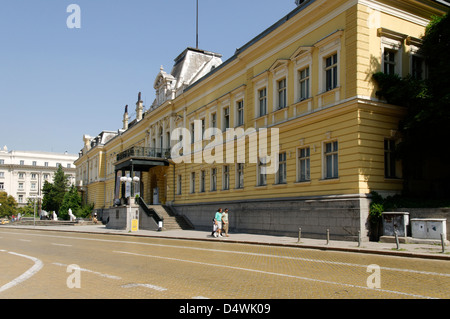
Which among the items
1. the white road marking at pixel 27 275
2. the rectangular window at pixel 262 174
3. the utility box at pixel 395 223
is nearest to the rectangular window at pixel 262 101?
the rectangular window at pixel 262 174

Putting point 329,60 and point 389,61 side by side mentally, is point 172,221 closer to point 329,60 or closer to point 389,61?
point 329,60

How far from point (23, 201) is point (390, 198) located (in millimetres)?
128048

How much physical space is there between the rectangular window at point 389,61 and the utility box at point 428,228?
7552 mm

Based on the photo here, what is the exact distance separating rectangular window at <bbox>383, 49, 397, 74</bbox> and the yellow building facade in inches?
4.2

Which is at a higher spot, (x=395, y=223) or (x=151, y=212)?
(x=395, y=223)

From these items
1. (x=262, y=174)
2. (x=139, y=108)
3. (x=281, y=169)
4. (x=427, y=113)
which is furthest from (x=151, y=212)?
(x=139, y=108)

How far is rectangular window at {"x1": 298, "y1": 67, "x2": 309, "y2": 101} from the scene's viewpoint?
23547 mm

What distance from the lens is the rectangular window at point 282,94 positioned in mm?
25516

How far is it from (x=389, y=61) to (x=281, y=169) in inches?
321

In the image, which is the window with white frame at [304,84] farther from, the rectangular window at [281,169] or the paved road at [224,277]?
the paved road at [224,277]

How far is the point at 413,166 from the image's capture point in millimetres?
21578

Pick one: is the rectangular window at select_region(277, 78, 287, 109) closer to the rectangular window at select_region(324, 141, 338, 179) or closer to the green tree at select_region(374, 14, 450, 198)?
the rectangular window at select_region(324, 141, 338, 179)

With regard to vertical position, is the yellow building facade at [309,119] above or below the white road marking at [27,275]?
above

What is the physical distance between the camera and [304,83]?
78.1 feet
